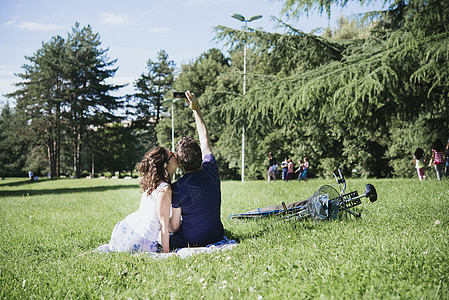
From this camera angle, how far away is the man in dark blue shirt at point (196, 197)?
13.1 feet

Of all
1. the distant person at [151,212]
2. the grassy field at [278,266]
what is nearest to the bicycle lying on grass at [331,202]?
the grassy field at [278,266]

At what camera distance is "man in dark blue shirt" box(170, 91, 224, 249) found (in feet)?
13.1

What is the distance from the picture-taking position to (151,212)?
414cm

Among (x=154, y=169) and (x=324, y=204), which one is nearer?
(x=154, y=169)

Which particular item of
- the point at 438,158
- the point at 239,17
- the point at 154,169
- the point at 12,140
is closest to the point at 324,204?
the point at 154,169

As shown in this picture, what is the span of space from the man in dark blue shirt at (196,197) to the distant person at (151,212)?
16 centimetres

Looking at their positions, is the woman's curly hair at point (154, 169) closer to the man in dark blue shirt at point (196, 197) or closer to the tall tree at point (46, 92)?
the man in dark blue shirt at point (196, 197)

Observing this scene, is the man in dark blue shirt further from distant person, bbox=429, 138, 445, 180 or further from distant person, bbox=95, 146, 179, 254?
distant person, bbox=429, 138, 445, 180

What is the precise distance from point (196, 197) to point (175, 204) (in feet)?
0.86

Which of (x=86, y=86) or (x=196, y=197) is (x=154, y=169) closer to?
(x=196, y=197)

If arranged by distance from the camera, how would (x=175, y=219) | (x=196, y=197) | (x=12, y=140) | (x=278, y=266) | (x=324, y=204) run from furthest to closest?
(x=12, y=140) → (x=324, y=204) → (x=175, y=219) → (x=196, y=197) → (x=278, y=266)

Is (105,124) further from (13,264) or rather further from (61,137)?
(13,264)

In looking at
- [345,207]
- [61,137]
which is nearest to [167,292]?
[345,207]

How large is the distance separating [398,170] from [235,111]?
17690 mm
